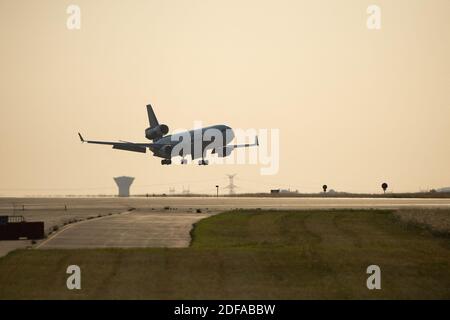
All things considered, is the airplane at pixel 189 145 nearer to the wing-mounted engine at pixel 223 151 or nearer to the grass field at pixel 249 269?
the wing-mounted engine at pixel 223 151

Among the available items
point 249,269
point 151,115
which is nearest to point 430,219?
point 249,269

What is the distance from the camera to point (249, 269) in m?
41.6

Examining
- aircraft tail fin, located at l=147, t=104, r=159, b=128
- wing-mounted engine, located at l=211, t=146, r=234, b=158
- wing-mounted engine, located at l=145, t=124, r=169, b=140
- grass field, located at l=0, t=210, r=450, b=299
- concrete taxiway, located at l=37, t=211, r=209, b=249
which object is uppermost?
aircraft tail fin, located at l=147, t=104, r=159, b=128

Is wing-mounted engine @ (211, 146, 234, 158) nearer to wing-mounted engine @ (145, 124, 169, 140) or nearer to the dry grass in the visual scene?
wing-mounted engine @ (145, 124, 169, 140)

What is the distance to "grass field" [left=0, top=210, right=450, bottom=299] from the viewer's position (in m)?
35.1

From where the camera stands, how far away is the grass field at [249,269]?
35.1 m

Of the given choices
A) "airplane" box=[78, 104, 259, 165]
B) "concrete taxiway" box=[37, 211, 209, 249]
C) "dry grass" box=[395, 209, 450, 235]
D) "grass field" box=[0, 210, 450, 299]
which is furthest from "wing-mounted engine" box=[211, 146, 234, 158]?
"grass field" box=[0, 210, 450, 299]

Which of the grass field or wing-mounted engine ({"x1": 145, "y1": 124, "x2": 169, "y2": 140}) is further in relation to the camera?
wing-mounted engine ({"x1": 145, "y1": 124, "x2": 169, "y2": 140})

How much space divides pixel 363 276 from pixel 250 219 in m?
41.4

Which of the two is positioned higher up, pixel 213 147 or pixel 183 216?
pixel 213 147
